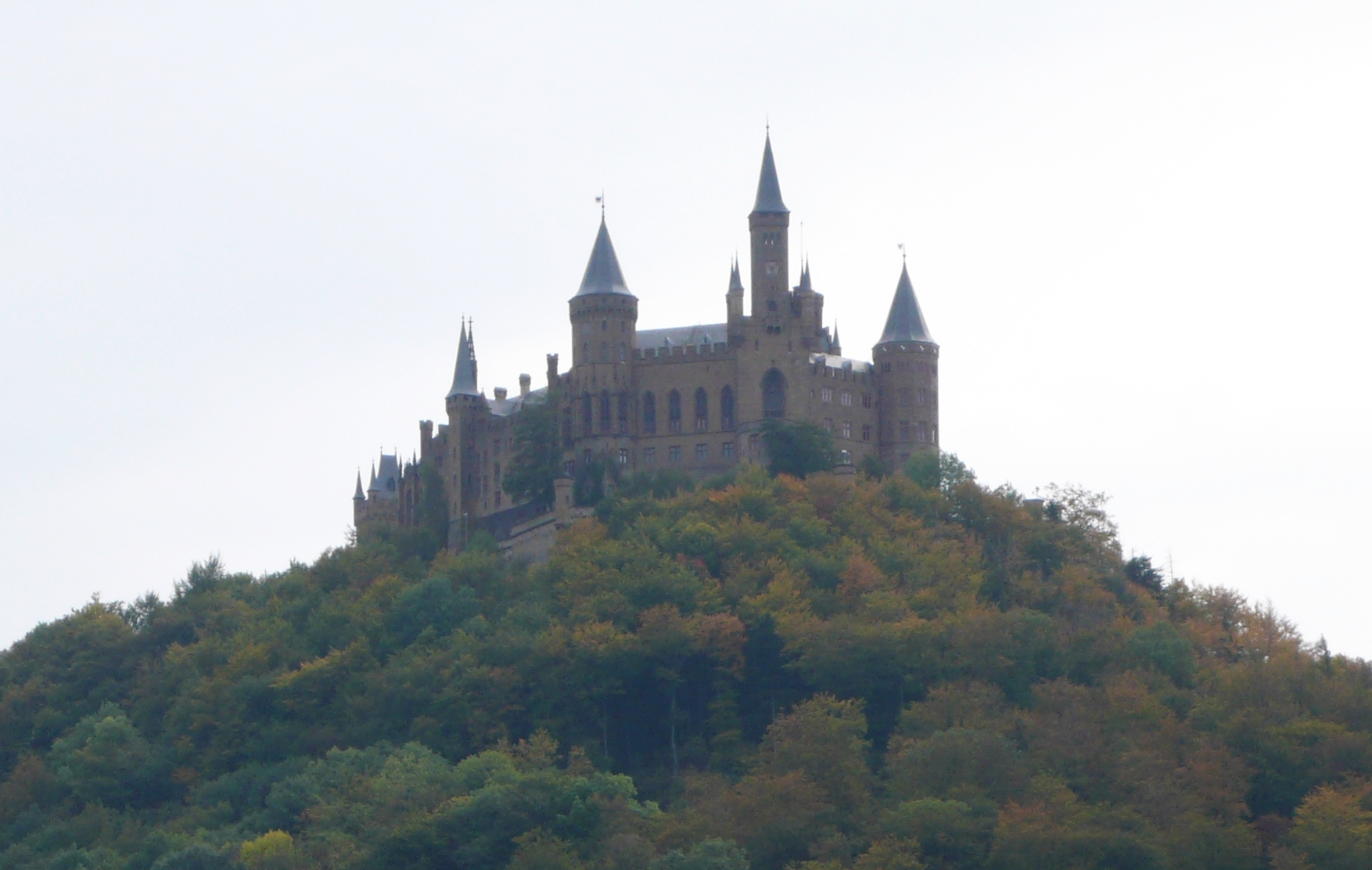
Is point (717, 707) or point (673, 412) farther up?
point (673, 412)

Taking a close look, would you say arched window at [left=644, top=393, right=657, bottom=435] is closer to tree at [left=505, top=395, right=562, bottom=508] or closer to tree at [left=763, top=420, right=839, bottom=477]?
tree at [left=505, top=395, right=562, bottom=508]

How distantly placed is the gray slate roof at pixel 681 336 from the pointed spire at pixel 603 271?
2.20 meters

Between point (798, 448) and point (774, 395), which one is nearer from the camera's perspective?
point (798, 448)

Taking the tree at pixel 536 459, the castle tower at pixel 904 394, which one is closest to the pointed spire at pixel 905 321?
the castle tower at pixel 904 394

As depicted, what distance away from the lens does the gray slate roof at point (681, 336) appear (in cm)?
10806

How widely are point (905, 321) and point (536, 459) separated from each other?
53.0 ft

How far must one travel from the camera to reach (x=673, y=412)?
106625 mm

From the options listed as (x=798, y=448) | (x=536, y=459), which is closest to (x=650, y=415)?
(x=536, y=459)

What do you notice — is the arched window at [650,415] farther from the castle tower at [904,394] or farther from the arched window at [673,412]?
the castle tower at [904,394]

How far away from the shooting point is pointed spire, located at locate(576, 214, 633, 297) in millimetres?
108312

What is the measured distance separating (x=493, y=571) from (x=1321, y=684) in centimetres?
3261

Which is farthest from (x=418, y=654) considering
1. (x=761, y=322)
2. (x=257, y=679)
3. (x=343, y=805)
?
(x=761, y=322)

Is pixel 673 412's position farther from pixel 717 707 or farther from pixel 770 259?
pixel 717 707

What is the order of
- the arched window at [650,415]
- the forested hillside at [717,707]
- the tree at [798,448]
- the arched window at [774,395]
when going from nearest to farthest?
the forested hillside at [717,707] < the tree at [798,448] < the arched window at [774,395] < the arched window at [650,415]
